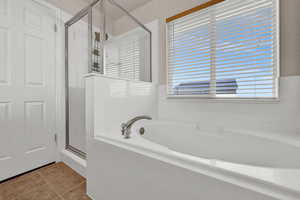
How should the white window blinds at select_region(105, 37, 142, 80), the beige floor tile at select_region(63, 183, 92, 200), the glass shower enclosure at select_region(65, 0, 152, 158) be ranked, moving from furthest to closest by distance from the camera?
the white window blinds at select_region(105, 37, 142, 80)
the glass shower enclosure at select_region(65, 0, 152, 158)
the beige floor tile at select_region(63, 183, 92, 200)

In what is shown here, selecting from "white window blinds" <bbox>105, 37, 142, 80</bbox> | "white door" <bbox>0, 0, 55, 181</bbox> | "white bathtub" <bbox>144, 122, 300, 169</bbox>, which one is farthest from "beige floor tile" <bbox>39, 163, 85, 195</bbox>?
"white window blinds" <bbox>105, 37, 142, 80</bbox>

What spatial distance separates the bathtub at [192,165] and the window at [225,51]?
499 millimetres

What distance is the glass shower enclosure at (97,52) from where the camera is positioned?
1423mm

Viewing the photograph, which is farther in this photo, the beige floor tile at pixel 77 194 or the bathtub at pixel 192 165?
the beige floor tile at pixel 77 194

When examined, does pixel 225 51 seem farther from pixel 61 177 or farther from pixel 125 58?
pixel 61 177

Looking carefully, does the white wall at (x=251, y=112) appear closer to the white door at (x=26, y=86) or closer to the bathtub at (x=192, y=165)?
the bathtub at (x=192, y=165)

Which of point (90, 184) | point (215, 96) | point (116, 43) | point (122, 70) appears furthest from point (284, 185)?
point (116, 43)

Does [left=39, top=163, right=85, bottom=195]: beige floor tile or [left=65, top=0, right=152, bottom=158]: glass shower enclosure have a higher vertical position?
[left=65, top=0, right=152, bottom=158]: glass shower enclosure

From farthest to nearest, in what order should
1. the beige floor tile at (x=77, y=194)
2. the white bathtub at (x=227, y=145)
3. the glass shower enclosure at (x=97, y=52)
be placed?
the glass shower enclosure at (x=97, y=52), the beige floor tile at (x=77, y=194), the white bathtub at (x=227, y=145)

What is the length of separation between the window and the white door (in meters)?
1.61

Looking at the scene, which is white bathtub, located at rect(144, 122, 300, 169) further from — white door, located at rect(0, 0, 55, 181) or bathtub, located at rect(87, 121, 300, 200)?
white door, located at rect(0, 0, 55, 181)

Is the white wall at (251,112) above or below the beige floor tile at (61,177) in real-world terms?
above

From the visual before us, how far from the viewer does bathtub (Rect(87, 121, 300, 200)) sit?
0.54 meters

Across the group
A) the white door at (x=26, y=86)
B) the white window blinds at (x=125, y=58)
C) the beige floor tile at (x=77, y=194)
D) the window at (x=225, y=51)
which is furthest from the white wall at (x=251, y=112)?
the white door at (x=26, y=86)
